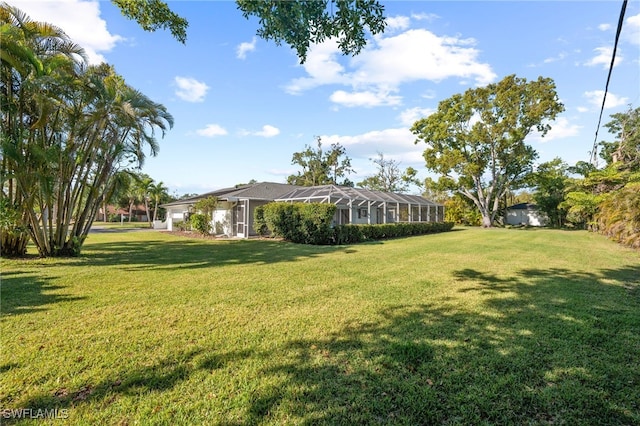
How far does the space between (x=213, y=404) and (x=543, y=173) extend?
120ft

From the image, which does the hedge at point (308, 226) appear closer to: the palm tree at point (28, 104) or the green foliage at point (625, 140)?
the palm tree at point (28, 104)

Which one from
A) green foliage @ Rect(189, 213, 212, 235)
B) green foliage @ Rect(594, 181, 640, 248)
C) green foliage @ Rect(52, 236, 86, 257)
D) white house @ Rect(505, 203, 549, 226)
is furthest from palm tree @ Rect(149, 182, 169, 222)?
white house @ Rect(505, 203, 549, 226)

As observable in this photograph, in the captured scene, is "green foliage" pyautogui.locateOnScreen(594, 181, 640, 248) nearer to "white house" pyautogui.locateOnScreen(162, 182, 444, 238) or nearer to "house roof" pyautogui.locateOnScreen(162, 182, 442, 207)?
"white house" pyautogui.locateOnScreen(162, 182, 444, 238)

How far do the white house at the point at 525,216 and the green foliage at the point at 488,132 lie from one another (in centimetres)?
962

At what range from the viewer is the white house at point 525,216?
122 ft

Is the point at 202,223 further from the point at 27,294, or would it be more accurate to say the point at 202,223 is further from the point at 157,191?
the point at 157,191

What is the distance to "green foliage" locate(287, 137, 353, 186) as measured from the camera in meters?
40.3

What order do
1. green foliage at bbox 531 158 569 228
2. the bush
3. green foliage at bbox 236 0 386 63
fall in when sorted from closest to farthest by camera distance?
green foliage at bbox 236 0 386 63 → the bush → green foliage at bbox 531 158 569 228

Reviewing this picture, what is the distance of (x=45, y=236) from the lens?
935 centimetres

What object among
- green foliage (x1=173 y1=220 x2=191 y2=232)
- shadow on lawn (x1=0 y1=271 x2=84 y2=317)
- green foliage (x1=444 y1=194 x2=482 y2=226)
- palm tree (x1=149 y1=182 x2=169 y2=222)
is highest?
palm tree (x1=149 y1=182 x2=169 y2=222)

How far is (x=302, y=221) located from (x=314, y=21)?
11.7m

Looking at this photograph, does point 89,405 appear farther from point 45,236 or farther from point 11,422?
point 45,236

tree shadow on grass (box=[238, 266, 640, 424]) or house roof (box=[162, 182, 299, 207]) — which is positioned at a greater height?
house roof (box=[162, 182, 299, 207])

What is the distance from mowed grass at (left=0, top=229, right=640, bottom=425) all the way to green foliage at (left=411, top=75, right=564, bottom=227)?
25.0 meters
